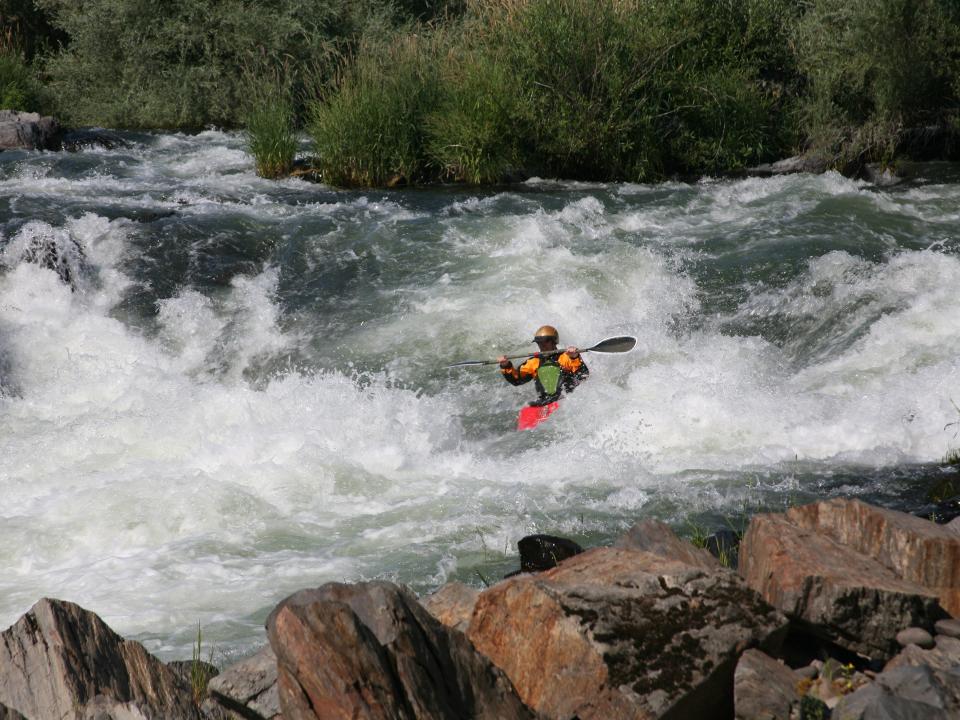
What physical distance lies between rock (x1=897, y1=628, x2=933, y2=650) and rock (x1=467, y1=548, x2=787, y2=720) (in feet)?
1.26

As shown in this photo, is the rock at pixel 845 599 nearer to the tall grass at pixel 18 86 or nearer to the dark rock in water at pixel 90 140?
the dark rock in water at pixel 90 140

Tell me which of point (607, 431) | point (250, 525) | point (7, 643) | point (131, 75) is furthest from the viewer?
point (131, 75)

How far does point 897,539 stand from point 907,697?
3.04ft

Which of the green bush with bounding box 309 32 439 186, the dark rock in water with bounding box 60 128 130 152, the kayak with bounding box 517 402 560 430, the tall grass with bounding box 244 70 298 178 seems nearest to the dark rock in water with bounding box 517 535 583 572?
the kayak with bounding box 517 402 560 430

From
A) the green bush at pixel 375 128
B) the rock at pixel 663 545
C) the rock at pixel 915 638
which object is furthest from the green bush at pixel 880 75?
the rock at pixel 915 638

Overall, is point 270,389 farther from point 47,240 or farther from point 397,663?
point 397,663

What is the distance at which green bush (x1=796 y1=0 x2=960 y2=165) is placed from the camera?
12.0 m

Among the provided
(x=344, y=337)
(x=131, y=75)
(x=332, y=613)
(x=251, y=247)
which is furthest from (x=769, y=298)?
(x=131, y=75)

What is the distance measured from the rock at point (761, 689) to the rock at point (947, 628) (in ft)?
1.90

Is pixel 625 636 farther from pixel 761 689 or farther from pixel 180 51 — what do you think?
pixel 180 51

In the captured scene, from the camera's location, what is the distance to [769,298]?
786cm

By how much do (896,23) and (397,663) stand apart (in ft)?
37.2

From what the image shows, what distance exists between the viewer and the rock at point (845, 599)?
321cm

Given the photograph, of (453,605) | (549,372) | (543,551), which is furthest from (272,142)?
(453,605)
